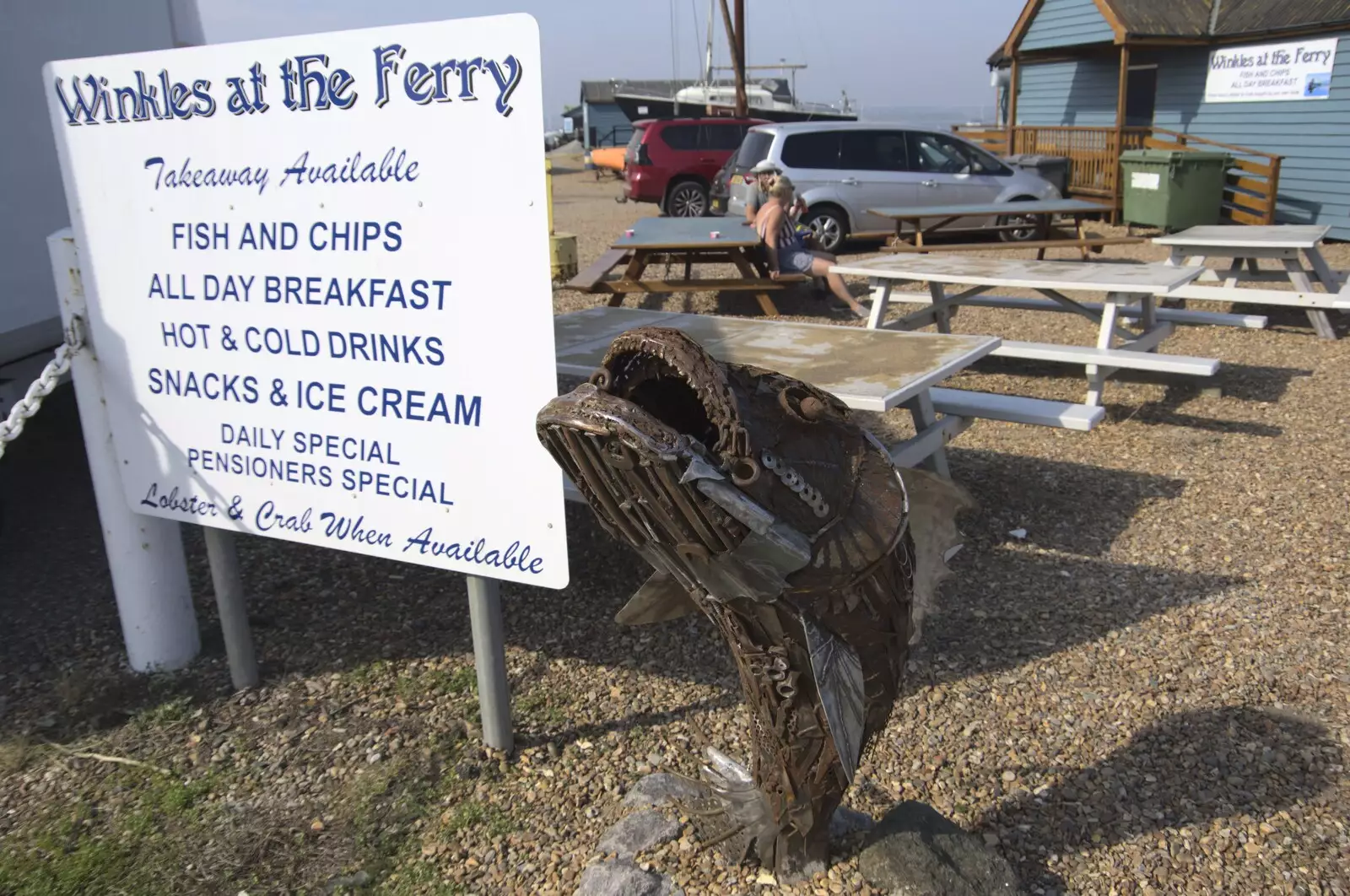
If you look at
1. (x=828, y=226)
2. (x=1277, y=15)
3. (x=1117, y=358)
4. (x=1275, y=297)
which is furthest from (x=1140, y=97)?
(x=1117, y=358)

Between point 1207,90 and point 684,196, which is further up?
point 1207,90

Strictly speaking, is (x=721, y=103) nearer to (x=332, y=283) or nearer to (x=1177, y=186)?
(x=1177, y=186)

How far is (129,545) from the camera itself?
328 centimetres

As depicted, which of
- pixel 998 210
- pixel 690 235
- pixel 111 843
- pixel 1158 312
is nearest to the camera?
pixel 111 843

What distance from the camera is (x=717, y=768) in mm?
2457

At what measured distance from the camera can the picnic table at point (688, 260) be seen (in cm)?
874

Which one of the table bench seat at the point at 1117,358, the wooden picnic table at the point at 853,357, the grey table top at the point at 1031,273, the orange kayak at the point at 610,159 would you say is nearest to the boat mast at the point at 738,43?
the orange kayak at the point at 610,159

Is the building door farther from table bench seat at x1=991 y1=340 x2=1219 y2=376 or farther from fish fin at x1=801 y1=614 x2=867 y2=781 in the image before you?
fish fin at x1=801 y1=614 x2=867 y2=781

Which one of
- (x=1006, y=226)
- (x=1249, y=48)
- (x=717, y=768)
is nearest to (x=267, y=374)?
(x=717, y=768)

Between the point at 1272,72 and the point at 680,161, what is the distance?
28.4ft

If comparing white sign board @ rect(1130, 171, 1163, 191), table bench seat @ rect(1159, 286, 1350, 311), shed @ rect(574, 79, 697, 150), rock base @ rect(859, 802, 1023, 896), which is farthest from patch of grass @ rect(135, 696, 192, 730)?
shed @ rect(574, 79, 697, 150)

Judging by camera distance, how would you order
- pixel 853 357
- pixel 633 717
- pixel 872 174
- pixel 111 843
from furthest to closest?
pixel 872 174 → pixel 853 357 → pixel 633 717 → pixel 111 843

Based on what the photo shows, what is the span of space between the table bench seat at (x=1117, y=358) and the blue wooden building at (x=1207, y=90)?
8936 mm

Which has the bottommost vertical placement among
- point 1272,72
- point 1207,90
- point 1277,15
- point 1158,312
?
point 1158,312
